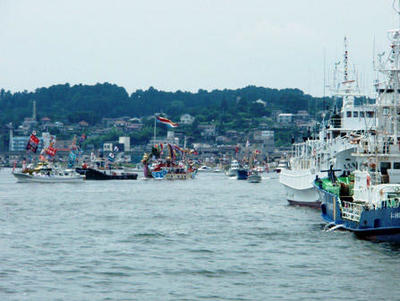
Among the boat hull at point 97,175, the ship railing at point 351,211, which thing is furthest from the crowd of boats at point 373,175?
the boat hull at point 97,175

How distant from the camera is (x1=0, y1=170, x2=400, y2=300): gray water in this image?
38719 mm

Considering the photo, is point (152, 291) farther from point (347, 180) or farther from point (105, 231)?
point (347, 180)

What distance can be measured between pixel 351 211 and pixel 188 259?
11.4m

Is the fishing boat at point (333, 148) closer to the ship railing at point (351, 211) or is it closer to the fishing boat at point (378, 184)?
the fishing boat at point (378, 184)

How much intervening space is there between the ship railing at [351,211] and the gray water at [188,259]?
1389 millimetres

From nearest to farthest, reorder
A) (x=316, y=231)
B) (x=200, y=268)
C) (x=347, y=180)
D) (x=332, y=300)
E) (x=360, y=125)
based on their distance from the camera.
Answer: (x=332, y=300), (x=200, y=268), (x=316, y=231), (x=347, y=180), (x=360, y=125)

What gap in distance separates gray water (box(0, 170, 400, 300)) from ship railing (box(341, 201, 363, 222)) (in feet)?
4.56

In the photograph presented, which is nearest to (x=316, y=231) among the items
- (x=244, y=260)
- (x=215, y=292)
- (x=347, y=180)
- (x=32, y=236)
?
(x=347, y=180)

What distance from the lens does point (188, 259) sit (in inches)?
1884

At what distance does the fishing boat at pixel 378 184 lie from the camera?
161 ft

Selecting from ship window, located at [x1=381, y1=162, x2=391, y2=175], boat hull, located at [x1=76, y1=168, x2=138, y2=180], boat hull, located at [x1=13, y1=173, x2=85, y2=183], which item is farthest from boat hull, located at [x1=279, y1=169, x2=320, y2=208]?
boat hull, located at [x1=76, y1=168, x2=138, y2=180]

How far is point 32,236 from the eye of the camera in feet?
193

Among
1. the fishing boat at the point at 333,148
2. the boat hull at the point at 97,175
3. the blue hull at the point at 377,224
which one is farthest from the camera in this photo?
the boat hull at the point at 97,175

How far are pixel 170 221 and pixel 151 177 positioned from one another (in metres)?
124
